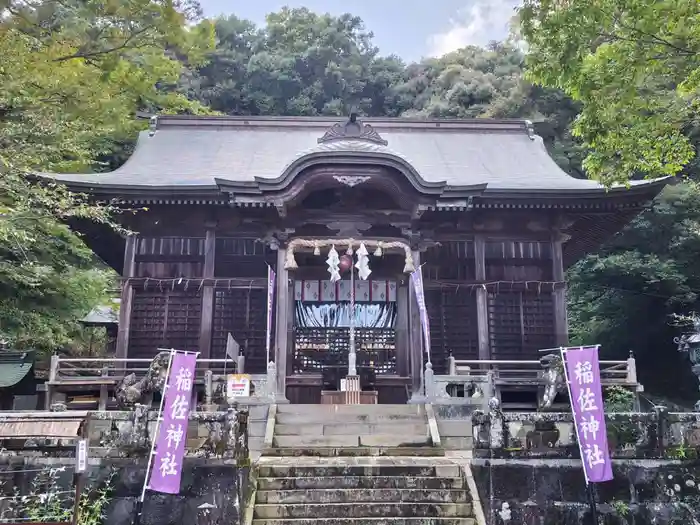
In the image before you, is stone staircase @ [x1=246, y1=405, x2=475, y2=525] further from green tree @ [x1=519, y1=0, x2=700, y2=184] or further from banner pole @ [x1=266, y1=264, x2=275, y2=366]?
green tree @ [x1=519, y1=0, x2=700, y2=184]

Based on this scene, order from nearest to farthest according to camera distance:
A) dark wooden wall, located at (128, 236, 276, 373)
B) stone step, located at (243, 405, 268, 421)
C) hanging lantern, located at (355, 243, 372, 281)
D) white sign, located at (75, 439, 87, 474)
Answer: white sign, located at (75, 439, 87, 474)
stone step, located at (243, 405, 268, 421)
hanging lantern, located at (355, 243, 372, 281)
dark wooden wall, located at (128, 236, 276, 373)

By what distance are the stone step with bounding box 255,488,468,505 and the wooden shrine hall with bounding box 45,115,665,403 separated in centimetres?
479

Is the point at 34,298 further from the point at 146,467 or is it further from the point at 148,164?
the point at 146,467

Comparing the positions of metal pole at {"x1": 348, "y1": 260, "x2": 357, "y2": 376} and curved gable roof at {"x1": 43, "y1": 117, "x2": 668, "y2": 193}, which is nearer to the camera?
metal pole at {"x1": 348, "y1": 260, "x2": 357, "y2": 376}

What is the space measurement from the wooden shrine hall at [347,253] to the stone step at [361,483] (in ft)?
14.9

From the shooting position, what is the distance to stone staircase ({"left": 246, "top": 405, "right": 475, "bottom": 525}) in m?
7.96

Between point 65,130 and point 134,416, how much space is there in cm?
530

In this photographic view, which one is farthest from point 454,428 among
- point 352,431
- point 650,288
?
point 650,288

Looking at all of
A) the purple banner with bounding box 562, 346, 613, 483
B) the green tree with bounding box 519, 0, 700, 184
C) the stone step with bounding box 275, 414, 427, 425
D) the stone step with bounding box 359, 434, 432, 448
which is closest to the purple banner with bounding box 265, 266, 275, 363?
the stone step with bounding box 275, 414, 427, 425

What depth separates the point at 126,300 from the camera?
565 inches

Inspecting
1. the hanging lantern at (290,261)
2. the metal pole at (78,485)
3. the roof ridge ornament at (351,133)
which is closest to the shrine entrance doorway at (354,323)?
the hanging lantern at (290,261)

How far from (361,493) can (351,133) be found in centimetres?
862

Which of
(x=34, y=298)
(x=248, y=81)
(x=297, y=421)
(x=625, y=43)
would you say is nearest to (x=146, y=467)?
(x=297, y=421)

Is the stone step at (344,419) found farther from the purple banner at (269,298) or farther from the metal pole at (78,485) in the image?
the metal pole at (78,485)
